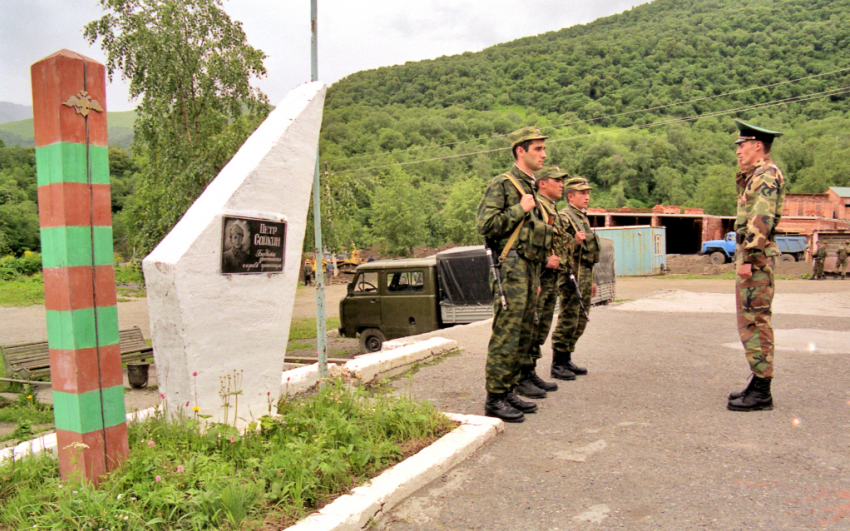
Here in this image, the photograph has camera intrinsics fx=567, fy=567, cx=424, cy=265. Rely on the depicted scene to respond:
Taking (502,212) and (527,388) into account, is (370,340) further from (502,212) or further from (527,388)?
(502,212)

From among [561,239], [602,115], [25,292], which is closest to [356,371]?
[561,239]

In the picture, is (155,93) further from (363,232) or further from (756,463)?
(363,232)

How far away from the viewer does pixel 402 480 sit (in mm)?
3045

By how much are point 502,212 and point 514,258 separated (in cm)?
36

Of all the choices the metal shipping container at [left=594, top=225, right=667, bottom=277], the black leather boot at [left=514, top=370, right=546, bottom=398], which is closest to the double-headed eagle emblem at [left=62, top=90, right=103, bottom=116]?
the black leather boot at [left=514, top=370, right=546, bottom=398]

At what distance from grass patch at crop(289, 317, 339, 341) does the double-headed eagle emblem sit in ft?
39.5

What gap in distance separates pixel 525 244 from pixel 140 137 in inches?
607

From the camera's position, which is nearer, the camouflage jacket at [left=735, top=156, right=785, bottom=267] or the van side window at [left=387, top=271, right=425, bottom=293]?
the camouflage jacket at [left=735, top=156, right=785, bottom=267]

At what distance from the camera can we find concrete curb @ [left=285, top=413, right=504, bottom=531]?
8.53ft

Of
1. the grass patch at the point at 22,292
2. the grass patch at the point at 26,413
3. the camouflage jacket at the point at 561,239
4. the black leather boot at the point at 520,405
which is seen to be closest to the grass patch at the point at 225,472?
the black leather boot at the point at 520,405

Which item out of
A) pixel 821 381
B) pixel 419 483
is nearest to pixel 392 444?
pixel 419 483

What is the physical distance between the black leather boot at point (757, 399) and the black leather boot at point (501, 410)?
1699 mm

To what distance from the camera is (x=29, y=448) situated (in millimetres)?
3217

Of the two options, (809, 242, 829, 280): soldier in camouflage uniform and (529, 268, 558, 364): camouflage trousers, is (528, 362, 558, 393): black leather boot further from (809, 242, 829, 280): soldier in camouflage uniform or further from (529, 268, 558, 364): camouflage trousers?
(809, 242, 829, 280): soldier in camouflage uniform
